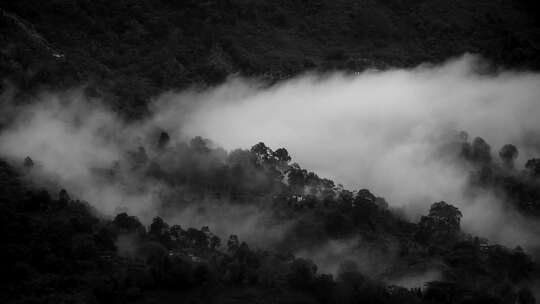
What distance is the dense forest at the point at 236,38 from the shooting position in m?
118

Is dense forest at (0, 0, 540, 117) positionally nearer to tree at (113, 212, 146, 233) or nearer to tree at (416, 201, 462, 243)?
tree at (113, 212, 146, 233)

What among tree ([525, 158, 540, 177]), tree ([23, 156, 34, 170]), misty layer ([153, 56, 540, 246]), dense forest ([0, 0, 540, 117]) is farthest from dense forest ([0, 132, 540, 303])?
dense forest ([0, 0, 540, 117])

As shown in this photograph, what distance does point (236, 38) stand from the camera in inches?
5290

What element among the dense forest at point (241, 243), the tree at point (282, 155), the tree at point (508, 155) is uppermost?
the tree at point (508, 155)

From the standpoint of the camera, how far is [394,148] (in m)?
115

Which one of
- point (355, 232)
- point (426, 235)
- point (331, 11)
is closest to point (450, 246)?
point (426, 235)

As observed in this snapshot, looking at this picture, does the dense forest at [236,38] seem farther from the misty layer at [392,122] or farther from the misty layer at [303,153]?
the misty layer at [303,153]

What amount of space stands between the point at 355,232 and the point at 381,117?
3652cm

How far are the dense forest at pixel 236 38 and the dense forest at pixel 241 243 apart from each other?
20.8 metres

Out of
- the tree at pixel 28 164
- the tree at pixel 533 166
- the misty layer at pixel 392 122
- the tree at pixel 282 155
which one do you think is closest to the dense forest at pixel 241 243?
the tree at pixel 282 155

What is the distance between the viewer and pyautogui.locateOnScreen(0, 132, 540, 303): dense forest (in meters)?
76.8

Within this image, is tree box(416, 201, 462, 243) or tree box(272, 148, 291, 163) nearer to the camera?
tree box(416, 201, 462, 243)

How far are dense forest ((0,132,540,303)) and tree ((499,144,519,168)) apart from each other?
142 millimetres

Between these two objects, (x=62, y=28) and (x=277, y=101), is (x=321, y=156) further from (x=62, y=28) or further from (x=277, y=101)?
(x=62, y=28)
